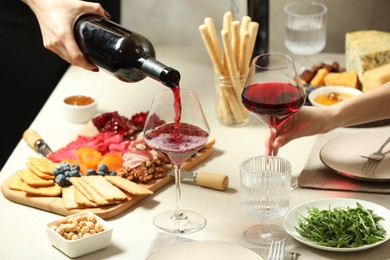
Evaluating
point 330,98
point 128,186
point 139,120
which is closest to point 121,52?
point 128,186

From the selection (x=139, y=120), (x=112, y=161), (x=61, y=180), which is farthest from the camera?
(x=139, y=120)

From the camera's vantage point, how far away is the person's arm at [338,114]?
217 cm

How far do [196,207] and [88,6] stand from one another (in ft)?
1.89

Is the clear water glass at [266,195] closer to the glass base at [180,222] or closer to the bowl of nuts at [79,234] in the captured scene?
the glass base at [180,222]

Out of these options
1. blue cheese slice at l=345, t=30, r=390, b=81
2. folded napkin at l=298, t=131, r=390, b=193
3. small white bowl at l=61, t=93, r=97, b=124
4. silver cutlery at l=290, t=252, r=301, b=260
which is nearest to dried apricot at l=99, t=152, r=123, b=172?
small white bowl at l=61, t=93, r=97, b=124

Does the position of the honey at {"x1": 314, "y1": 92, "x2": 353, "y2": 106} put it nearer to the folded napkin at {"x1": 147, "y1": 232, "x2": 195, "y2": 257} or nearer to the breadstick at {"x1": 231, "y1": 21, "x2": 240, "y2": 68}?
the breadstick at {"x1": 231, "y1": 21, "x2": 240, "y2": 68}

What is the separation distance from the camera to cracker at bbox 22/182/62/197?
81.9 inches

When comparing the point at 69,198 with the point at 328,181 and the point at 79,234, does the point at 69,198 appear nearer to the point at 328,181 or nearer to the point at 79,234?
the point at 79,234

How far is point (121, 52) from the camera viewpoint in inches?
75.5

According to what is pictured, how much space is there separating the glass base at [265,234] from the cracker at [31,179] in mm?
552

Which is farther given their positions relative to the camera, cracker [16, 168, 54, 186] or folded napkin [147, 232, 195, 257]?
cracker [16, 168, 54, 186]

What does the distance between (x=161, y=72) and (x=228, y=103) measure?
0.72 m

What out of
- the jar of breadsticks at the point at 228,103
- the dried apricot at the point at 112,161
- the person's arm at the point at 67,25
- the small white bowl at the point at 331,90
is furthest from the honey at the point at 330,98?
the person's arm at the point at 67,25

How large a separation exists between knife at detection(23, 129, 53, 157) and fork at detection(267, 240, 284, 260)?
2.67 feet
